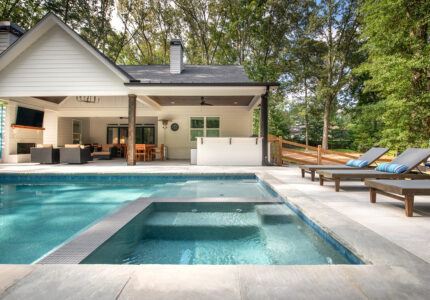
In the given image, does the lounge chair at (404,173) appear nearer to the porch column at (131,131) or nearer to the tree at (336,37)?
the porch column at (131,131)

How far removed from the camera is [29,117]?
413 inches

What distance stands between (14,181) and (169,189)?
15.9 feet

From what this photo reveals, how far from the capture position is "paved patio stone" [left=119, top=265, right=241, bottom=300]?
1.32 metres

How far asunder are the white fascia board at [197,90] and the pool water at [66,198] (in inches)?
135

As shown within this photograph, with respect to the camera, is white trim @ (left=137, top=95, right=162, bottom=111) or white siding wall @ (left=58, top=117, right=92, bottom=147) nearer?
white trim @ (left=137, top=95, right=162, bottom=111)

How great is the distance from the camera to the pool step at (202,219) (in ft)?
10.9

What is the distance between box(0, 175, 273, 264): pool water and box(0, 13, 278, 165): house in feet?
9.28

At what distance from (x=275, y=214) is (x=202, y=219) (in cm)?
115

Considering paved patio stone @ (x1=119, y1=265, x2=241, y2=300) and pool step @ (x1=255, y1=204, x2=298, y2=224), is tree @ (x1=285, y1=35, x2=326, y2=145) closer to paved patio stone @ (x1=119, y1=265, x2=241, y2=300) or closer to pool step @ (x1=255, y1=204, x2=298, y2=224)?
pool step @ (x1=255, y1=204, x2=298, y2=224)

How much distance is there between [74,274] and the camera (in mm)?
1552

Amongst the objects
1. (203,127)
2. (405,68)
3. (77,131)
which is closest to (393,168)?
(405,68)

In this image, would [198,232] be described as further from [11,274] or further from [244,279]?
[11,274]

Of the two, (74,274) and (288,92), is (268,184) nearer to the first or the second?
(74,274)

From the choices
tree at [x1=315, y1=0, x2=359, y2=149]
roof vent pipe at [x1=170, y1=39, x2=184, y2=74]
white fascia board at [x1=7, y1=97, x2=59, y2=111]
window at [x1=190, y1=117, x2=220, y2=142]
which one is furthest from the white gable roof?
tree at [x1=315, y1=0, x2=359, y2=149]
